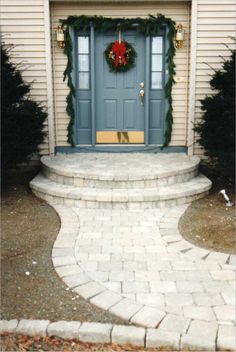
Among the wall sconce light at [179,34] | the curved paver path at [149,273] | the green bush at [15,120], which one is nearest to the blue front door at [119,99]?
the wall sconce light at [179,34]

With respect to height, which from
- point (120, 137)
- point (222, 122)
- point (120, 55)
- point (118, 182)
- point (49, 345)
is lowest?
point (49, 345)

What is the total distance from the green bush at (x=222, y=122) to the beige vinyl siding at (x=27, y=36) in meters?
3.06

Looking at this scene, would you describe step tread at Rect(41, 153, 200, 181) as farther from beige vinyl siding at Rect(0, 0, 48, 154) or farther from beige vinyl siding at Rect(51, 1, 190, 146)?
beige vinyl siding at Rect(0, 0, 48, 154)

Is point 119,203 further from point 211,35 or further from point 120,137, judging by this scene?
point 211,35

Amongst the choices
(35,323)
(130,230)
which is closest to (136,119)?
(130,230)

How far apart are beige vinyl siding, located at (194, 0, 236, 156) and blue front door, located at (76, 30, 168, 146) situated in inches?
26.6

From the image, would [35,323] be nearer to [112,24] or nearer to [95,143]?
[95,143]

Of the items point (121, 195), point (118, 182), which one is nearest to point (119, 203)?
point (121, 195)

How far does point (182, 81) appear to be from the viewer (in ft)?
25.6

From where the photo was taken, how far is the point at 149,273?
4043mm

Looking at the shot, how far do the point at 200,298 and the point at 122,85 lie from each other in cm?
525

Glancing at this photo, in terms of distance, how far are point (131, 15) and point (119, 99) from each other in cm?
155

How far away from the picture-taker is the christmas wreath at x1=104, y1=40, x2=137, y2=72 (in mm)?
7672

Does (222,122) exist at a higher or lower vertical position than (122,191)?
higher
